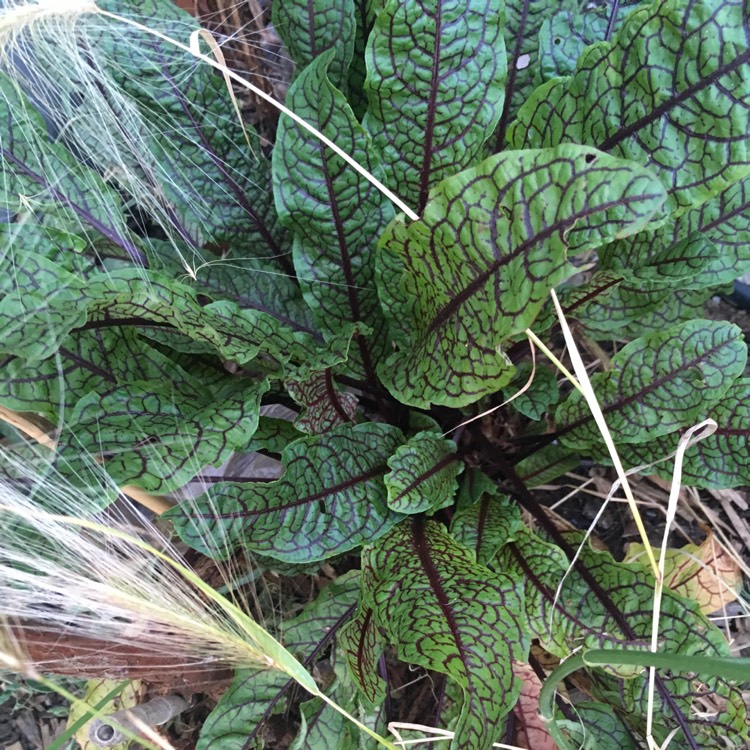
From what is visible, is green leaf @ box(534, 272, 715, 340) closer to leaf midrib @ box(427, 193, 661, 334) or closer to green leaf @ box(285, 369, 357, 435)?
leaf midrib @ box(427, 193, 661, 334)

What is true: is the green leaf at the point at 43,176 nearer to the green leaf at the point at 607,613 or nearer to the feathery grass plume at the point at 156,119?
the feathery grass plume at the point at 156,119

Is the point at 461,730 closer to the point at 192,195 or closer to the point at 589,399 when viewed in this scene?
the point at 589,399

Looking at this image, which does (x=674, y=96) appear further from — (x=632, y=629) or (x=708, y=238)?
(x=632, y=629)

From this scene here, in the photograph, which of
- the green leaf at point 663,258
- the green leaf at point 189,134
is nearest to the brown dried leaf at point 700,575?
the green leaf at point 663,258

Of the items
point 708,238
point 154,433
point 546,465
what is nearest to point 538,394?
point 546,465

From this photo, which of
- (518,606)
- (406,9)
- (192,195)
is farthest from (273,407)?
(406,9)

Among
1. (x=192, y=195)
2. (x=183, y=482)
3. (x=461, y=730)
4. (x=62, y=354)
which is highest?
(x=192, y=195)
